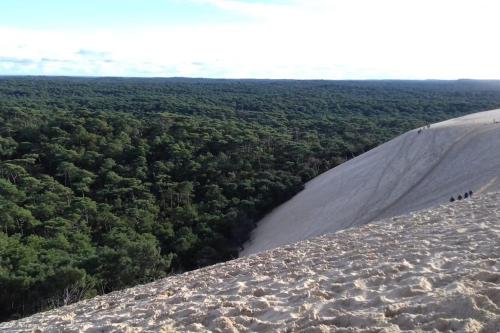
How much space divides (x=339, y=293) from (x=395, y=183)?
71.6ft

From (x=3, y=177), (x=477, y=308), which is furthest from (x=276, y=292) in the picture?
(x=3, y=177)

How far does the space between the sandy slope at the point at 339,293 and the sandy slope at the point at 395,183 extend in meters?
12.3

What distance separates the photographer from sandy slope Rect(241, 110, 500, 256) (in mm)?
23406

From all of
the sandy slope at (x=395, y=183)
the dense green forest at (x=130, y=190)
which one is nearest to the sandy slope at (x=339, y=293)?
the dense green forest at (x=130, y=190)

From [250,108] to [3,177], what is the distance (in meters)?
59.3

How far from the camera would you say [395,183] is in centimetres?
2725

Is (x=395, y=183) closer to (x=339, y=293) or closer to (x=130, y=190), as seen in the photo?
(x=130, y=190)

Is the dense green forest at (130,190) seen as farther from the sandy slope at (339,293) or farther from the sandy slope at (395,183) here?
the sandy slope at (339,293)

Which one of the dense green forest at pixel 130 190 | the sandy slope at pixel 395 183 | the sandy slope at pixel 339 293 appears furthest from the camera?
the sandy slope at pixel 395 183

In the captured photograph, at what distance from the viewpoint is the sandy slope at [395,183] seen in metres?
23.4

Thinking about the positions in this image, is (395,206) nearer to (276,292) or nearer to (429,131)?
(429,131)

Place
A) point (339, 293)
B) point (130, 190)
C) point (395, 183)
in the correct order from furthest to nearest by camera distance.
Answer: point (130, 190) < point (395, 183) < point (339, 293)

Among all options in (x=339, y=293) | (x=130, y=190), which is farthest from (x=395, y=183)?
(x=339, y=293)

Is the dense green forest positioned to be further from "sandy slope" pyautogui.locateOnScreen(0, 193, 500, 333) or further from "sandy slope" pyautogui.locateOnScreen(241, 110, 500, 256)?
"sandy slope" pyautogui.locateOnScreen(0, 193, 500, 333)
